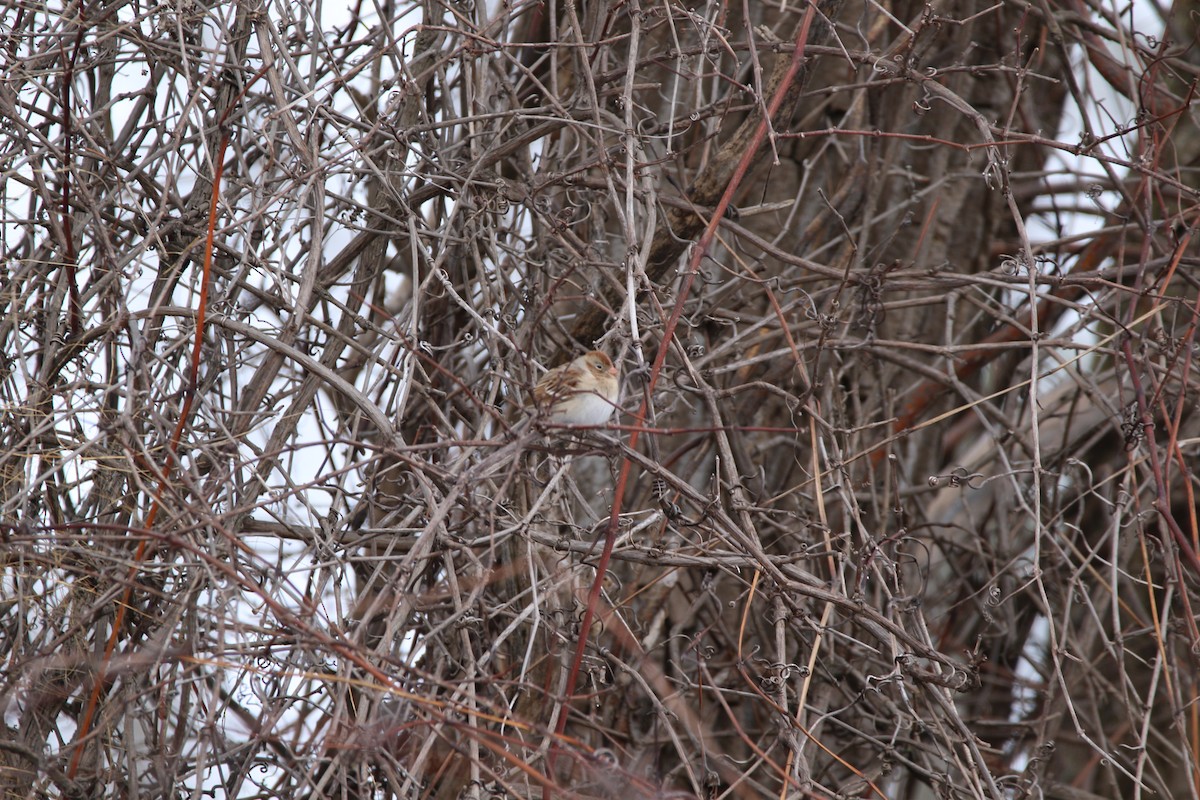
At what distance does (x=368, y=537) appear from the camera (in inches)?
125

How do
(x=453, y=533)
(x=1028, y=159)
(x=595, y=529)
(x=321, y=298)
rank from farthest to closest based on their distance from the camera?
(x=1028, y=159), (x=321, y=298), (x=453, y=533), (x=595, y=529)

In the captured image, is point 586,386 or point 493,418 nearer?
point 493,418

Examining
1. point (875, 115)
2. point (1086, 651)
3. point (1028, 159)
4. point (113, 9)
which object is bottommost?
point (1086, 651)

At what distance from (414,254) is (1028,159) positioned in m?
4.73

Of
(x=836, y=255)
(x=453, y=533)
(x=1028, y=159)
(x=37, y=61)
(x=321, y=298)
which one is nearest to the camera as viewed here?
(x=453, y=533)

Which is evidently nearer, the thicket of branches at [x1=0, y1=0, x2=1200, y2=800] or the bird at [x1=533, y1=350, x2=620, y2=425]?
the thicket of branches at [x1=0, y1=0, x2=1200, y2=800]

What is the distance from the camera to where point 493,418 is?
3.27 m

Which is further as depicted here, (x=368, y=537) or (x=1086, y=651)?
(x=1086, y=651)

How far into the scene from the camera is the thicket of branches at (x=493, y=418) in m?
2.89

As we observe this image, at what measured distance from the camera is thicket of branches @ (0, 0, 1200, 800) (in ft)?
9.47

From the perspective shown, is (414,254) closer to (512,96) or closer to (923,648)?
(512,96)

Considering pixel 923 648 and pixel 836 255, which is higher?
pixel 836 255

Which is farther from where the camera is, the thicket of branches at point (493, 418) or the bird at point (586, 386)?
the bird at point (586, 386)

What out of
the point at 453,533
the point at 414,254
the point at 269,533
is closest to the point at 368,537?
the point at 453,533
